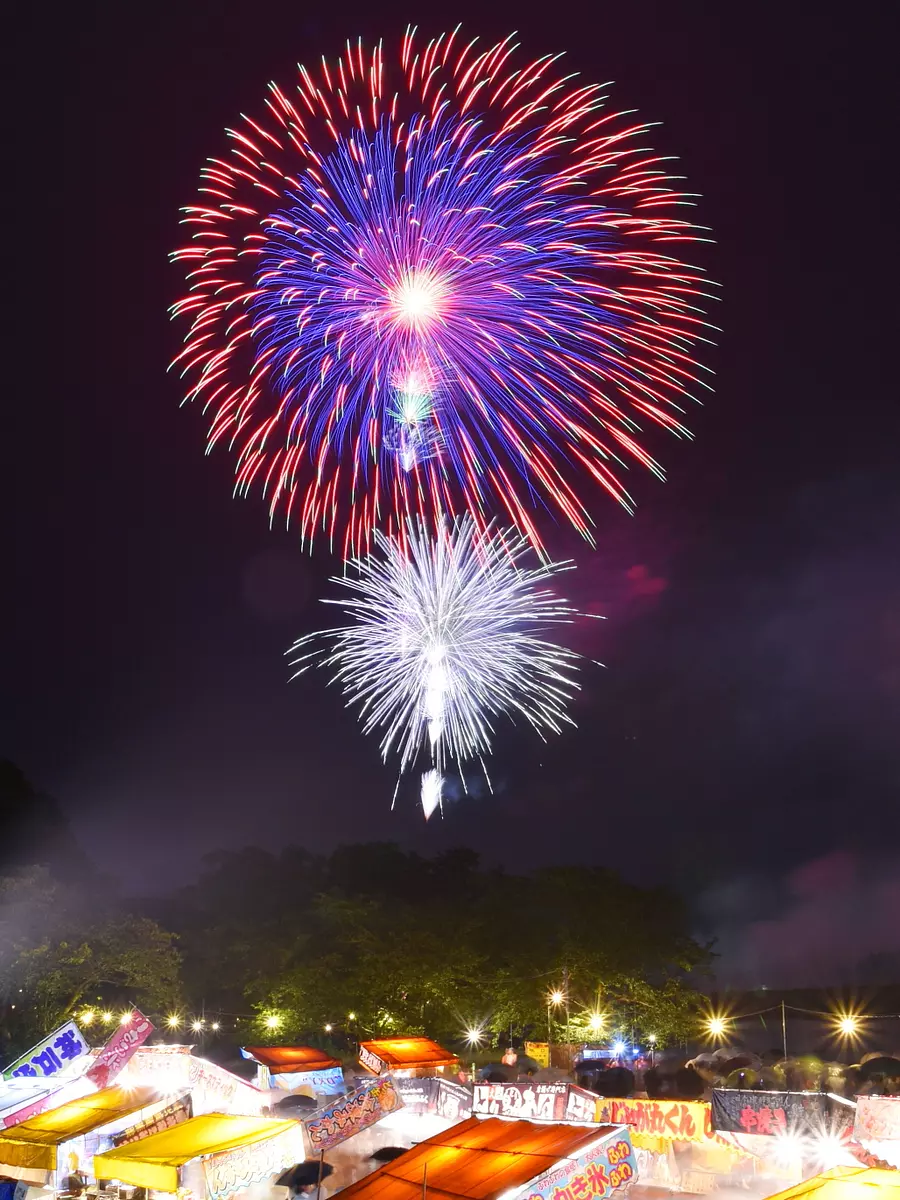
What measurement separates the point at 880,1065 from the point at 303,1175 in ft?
52.9

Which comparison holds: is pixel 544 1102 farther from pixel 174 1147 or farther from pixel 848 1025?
pixel 848 1025

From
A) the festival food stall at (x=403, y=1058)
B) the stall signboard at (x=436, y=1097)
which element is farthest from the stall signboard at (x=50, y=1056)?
the stall signboard at (x=436, y=1097)

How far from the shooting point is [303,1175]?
41.1 feet

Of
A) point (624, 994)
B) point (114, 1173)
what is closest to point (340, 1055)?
point (624, 994)

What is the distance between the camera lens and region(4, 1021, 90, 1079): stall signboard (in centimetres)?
1579

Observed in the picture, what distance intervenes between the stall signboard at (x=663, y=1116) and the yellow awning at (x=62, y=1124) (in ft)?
21.3

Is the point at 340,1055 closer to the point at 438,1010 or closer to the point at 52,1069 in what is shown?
the point at 438,1010

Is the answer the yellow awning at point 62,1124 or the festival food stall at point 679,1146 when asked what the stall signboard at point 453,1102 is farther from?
the yellow awning at point 62,1124

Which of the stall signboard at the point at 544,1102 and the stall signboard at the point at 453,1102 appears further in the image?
the stall signboard at the point at 453,1102

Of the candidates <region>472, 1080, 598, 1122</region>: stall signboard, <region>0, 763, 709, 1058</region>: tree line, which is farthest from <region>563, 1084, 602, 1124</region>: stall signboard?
<region>0, 763, 709, 1058</region>: tree line

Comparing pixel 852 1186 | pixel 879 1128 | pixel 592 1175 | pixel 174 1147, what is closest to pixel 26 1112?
pixel 174 1147

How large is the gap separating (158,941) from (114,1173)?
19948 mm

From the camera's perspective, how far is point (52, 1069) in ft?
52.4

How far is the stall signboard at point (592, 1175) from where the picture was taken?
830 cm
